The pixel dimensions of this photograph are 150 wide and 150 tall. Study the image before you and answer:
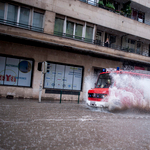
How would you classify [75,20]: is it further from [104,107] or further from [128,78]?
[104,107]

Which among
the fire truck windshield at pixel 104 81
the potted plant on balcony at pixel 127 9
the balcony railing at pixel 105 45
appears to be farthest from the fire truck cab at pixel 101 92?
the potted plant on balcony at pixel 127 9

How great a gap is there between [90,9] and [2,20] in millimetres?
7937

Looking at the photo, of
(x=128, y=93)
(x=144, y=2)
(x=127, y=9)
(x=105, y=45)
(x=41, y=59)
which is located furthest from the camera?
(x=144, y=2)

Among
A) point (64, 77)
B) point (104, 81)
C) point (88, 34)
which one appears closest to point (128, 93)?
point (104, 81)

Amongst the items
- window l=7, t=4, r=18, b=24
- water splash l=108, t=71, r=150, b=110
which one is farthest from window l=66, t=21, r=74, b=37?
water splash l=108, t=71, r=150, b=110

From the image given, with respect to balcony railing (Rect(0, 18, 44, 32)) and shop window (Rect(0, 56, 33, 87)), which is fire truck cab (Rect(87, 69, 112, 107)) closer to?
shop window (Rect(0, 56, 33, 87))

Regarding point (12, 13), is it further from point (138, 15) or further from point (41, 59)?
point (138, 15)

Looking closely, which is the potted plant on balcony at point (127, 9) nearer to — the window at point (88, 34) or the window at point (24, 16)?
the window at point (88, 34)

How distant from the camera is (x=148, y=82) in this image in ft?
33.7

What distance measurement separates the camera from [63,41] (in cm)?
1577

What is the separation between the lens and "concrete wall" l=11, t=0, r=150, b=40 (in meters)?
15.4

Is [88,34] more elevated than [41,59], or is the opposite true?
[88,34]

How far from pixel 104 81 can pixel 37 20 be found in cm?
862

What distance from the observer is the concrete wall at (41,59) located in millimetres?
14211
